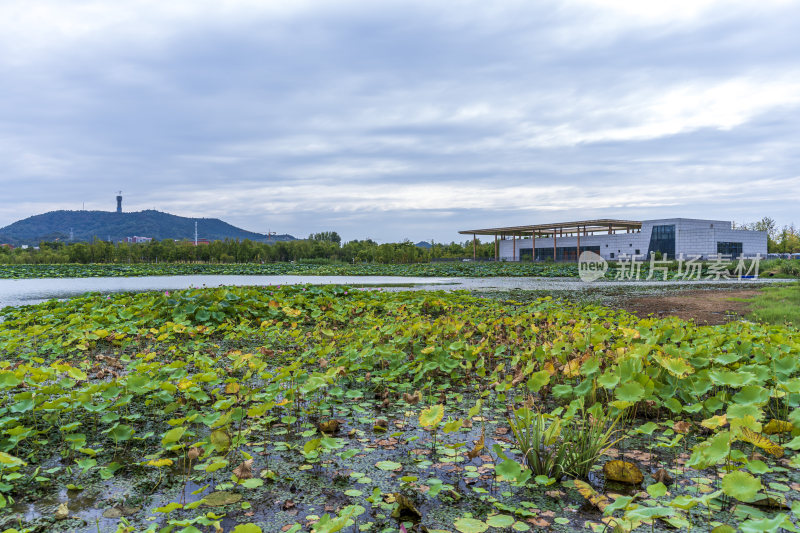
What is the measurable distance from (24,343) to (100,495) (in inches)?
140

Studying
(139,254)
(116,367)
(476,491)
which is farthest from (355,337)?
(139,254)

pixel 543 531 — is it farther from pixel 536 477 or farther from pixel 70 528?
pixel 70 528

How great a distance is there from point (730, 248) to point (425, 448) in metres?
44.2

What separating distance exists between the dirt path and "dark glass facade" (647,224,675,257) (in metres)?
30.0

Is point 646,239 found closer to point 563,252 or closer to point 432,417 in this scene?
point 563,252

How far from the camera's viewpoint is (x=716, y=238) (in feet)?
116

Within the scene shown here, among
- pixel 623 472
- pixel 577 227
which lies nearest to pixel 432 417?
pixel 623 472

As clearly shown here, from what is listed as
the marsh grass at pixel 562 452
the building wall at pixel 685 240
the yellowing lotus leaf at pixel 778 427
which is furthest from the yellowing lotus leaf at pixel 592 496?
the building wall at pixel 685 240

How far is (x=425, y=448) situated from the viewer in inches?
91.0

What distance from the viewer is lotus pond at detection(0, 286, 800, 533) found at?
165cm

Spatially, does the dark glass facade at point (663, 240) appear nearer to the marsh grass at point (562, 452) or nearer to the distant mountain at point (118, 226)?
the marsh grass at point (562, 452)

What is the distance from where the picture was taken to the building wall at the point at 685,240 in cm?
3525

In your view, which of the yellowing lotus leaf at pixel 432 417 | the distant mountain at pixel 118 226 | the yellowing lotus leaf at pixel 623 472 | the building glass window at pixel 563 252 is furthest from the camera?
the distant mountain at pixel 118 226

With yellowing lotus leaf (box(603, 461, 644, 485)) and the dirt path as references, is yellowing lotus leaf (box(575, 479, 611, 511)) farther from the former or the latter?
the dirt path
